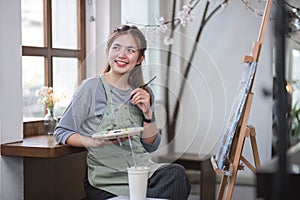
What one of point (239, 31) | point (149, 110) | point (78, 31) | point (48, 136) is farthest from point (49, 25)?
point (239, 31)

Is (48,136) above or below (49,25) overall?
below

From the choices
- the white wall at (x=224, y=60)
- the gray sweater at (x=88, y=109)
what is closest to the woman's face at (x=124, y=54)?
the gray sweater at (x=88, y=109)

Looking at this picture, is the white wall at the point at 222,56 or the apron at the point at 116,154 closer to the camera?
the apron at the point at 116,154

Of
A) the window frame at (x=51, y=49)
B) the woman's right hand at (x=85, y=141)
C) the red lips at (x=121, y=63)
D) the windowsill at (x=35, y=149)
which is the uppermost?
the window frame at (x=51, y=49)

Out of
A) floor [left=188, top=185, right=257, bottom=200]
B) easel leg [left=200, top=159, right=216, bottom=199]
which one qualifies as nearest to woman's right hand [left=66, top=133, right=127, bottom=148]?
easel leg [left=200, top=159, right=216, bottom=199]

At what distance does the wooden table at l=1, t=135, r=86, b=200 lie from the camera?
8.04 ft

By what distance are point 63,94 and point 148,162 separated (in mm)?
849

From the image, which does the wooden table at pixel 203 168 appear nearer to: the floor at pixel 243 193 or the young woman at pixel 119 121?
the floor at pixel 243 193

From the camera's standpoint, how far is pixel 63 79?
10.6 feet

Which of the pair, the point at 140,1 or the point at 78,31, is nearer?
the point at 78,31

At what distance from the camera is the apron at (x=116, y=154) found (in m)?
2.36

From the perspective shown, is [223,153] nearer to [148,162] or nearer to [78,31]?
[148,162]

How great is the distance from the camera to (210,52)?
352 centimetres

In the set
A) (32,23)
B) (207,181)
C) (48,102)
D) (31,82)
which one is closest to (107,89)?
(48,102)
